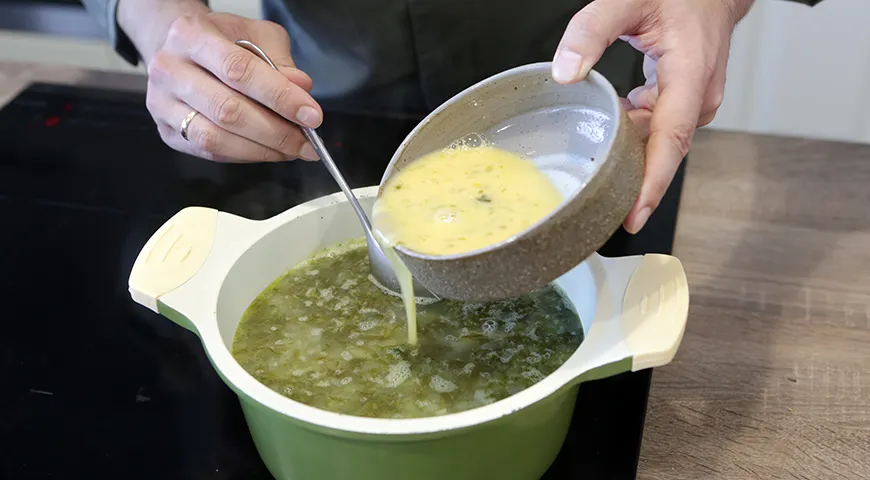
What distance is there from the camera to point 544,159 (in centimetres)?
85

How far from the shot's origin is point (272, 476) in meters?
0.84

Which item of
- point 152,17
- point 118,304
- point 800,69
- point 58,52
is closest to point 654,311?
point 118,304

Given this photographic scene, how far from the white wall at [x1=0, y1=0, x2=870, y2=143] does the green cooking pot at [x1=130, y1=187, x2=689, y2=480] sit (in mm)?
1030

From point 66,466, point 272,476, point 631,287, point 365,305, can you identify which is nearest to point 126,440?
point 66,466

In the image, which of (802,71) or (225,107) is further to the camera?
(802,71)

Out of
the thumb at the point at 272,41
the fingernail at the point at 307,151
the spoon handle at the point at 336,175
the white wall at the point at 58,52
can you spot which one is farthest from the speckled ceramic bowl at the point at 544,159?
the white wall at the point at 58,52

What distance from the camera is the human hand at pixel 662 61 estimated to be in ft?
2.49

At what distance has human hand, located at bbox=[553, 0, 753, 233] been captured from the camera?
76 centimetres

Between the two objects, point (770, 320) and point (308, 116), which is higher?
point (308, 116)

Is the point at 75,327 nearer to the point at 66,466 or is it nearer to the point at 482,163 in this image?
the point at 66,466

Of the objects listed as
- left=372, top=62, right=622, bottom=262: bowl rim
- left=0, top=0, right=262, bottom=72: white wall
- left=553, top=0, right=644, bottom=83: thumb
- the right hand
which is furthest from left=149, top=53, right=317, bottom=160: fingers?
left=0, top=0, right=262, bottom=72: white wall

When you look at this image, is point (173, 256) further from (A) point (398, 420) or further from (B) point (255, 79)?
(A) point (398, 420)

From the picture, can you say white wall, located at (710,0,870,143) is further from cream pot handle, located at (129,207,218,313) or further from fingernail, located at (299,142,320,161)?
cream pot handle, located at (129,207,218,313)

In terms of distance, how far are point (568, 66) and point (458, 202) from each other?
0.16m
